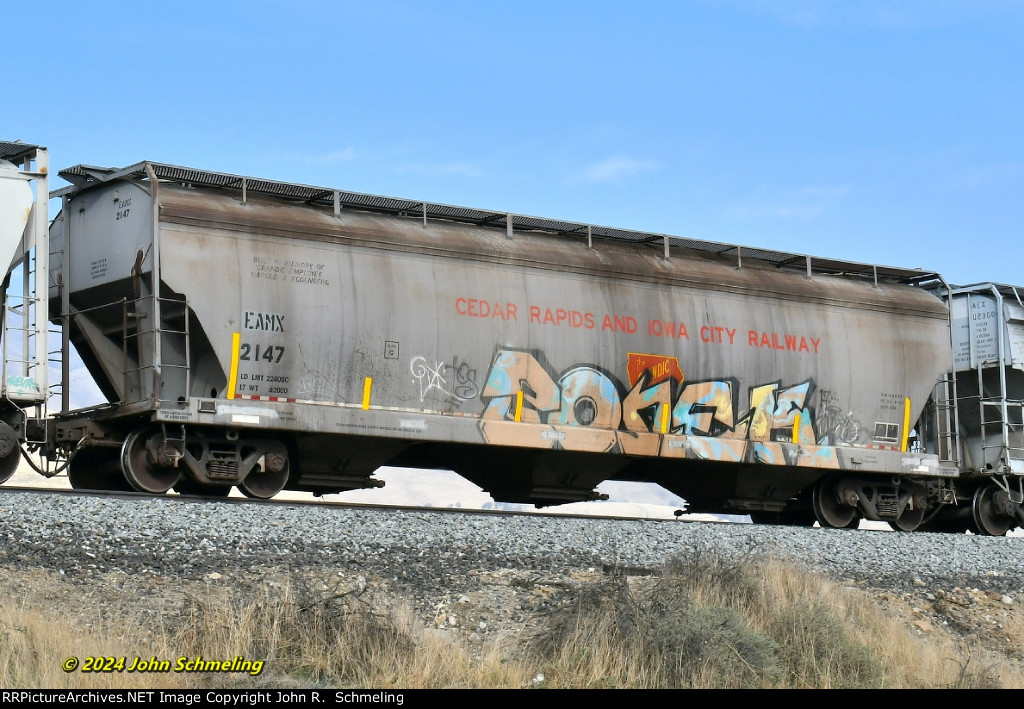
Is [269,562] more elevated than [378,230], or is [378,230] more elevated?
[378,230]

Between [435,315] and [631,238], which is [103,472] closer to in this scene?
[435,315]

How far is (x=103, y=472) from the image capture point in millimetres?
14633

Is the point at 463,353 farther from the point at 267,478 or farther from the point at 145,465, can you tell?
the point at 145,465

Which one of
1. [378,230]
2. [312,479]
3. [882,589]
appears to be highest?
[378,230]

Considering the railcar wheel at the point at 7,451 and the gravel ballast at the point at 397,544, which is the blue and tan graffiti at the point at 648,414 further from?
the railcar wheel at the point at 7,451

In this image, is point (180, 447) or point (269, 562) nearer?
point (269, 562)

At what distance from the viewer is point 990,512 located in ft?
64.5

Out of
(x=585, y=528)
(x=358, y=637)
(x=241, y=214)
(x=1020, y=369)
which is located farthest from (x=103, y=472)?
(x=1020, y=369)

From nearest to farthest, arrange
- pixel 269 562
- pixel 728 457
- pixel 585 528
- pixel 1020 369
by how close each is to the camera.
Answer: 1. pixel 269 562
2. pixel 585 528
3. pixel 728 457
4. pixel 1020 369

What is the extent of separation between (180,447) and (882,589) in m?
7.65

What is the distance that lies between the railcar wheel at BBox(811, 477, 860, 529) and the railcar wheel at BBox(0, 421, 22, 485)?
11.3 meters

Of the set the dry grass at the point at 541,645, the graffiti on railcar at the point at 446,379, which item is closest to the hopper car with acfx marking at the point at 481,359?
the graffiti on railcar at the point at 446,379

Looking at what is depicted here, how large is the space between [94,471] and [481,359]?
4885 millimetres

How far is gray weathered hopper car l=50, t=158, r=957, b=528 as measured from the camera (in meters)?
13.8
